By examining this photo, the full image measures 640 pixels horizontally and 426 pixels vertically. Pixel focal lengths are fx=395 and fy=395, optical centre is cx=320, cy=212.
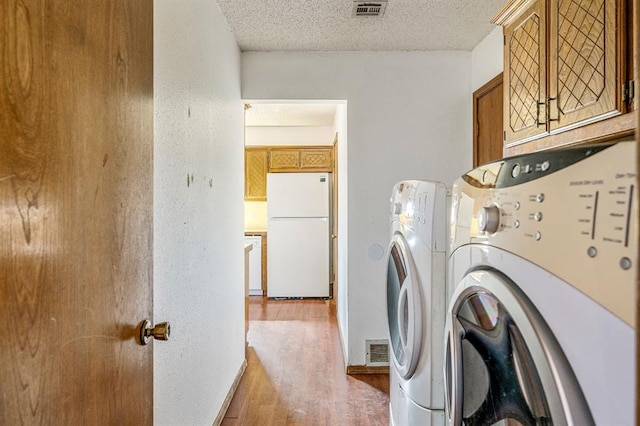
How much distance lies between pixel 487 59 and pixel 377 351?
7.38 ft

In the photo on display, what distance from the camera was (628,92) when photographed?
1.06m

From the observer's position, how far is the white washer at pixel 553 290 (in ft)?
1.61

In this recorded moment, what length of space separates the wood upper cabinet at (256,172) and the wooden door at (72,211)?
4.49m

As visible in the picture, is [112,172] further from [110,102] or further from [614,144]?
[614,144]

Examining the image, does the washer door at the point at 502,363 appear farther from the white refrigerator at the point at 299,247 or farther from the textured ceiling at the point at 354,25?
the white refrigerator at the point at 299,247

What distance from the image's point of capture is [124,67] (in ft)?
2.89

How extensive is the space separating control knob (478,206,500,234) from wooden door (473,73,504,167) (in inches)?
77.3

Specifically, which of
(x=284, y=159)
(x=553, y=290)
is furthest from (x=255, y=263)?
(x=553, y=290)

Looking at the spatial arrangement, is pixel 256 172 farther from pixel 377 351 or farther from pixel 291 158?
pixel 377 351

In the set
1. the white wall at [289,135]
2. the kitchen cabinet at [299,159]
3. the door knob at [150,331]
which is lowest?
the door knob at [150,331]

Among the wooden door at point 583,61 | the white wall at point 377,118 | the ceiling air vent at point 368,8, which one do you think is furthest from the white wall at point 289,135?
the wooden door at point 583,61

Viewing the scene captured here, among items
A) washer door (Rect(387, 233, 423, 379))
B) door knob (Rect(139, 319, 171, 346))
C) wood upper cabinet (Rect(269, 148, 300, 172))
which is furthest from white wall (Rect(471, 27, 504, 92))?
wood upper cabinet (Rect(269, 148, 300, 172))

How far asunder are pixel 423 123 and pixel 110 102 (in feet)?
8.44

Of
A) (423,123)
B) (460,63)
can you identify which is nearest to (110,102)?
(423,123)
